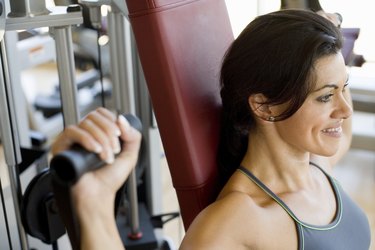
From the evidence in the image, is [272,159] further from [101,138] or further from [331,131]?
[101,138]

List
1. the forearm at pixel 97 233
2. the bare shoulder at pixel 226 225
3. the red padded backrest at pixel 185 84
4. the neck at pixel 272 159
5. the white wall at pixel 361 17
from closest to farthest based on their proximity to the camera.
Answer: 1. the forearm at pixel 97 233
2. the bare shoulder at pixel 226 225
3. the red padded backrest at pixel 185 84
4. the neck at pixel 272 159
5. the white wall at pixel 361 17

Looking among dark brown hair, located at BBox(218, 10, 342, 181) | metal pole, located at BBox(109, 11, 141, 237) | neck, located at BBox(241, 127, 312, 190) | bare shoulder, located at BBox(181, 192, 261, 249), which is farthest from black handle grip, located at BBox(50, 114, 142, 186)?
metal pole, located at BBox(109, 11, 141, 237)

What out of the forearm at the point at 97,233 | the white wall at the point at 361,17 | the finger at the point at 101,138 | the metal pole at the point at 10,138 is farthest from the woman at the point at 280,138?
the white wall at the point at 361,17

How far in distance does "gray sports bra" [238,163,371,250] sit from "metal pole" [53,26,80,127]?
1.52 ft

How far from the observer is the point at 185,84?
116 centimetres

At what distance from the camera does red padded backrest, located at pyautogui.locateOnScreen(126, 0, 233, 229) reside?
3.67 feet

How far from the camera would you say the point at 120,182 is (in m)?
0.80

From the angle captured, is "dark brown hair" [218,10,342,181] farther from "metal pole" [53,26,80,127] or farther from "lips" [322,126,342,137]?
"metal pole" [53,26,80,127]

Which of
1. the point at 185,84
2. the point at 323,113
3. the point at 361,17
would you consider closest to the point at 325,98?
the point at 323,113

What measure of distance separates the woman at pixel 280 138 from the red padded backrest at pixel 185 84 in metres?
0.06

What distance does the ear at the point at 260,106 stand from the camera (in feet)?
3.74

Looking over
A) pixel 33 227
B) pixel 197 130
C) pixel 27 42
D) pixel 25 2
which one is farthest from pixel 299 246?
pixel 27 42

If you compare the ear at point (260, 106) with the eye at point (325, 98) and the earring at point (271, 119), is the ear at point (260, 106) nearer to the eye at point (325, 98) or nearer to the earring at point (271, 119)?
the earring at point (271, 119)

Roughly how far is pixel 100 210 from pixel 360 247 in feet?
2.58
